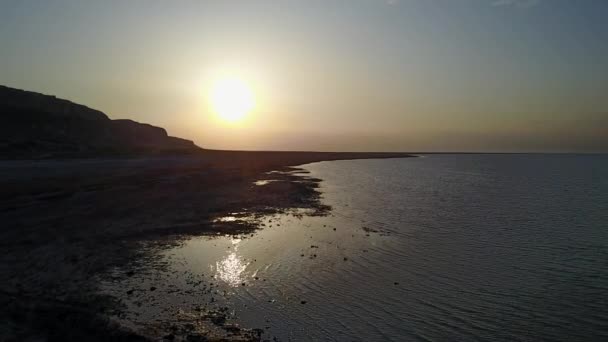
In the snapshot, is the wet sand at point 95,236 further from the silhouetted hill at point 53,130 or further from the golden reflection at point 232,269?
the silhouetted hill at point 53,130

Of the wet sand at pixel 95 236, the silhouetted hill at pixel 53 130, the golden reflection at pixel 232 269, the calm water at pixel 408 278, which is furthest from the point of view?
the silhouetted hill at pixel 53 130

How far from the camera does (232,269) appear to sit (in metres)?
13.5

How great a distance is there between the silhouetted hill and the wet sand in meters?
42.6

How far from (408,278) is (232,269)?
6.07 metres

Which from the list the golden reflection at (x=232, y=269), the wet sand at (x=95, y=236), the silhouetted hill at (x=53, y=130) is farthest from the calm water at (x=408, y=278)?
the silhouetted hill at (x=53, y=130)

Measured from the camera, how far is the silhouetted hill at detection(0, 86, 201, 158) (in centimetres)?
7650

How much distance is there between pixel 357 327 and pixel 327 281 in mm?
3391

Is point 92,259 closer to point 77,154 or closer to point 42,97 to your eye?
point 77,154

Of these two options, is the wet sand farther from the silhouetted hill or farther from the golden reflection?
the silhouetted hill

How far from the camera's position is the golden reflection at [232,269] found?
40.5 feet

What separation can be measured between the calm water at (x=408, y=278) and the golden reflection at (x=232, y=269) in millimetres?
36

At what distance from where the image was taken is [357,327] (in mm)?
9016

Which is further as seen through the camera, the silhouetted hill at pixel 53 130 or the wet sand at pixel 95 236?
the silhouetted hill at pixel 53 130

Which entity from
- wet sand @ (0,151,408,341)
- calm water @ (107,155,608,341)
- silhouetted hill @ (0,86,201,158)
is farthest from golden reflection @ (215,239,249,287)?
silhouetted hill @ (0,86,201,158)
